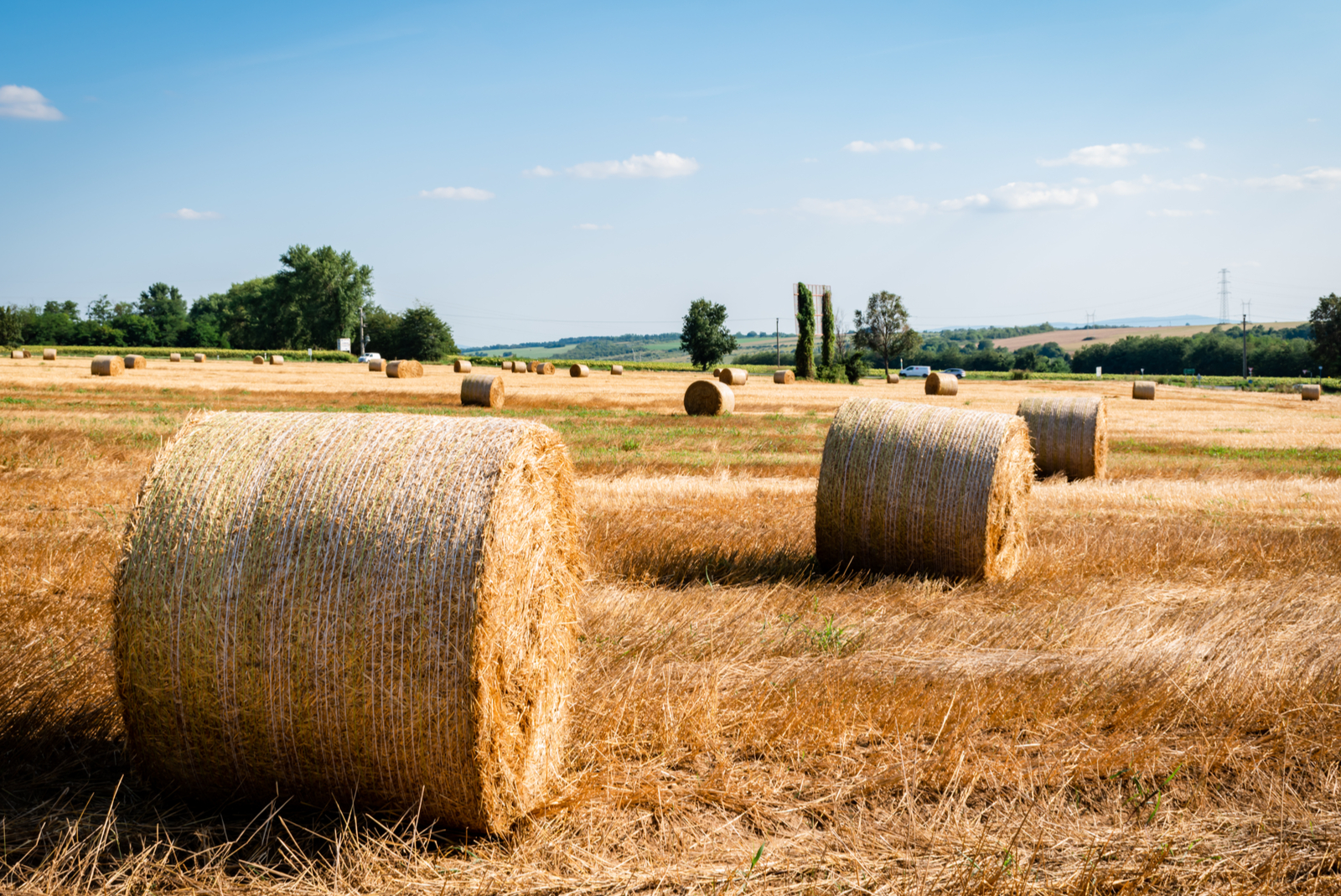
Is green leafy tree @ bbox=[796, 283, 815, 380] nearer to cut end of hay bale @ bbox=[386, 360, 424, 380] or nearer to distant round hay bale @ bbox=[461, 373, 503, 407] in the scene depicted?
cut end of hay bale @ bbox=[386, 360, 424, 380]

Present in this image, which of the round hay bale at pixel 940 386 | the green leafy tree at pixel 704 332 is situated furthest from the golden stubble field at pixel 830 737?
the green leafy tree at pixel 704 332

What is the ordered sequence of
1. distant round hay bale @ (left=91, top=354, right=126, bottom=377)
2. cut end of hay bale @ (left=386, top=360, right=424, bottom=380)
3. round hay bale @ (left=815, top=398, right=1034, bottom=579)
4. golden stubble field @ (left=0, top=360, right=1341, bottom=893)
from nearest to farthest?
golden stubble field @ (left=0, top=360, right=1341, bottom=893)
round hay bale @ (left=815, top=398, right=1034, bottom=579)
distant round hay bale @ (left=91, top=354, right=126, bottom=377)
cut end of hay bale @ (left=386, top=360, right=424, bottom=380)

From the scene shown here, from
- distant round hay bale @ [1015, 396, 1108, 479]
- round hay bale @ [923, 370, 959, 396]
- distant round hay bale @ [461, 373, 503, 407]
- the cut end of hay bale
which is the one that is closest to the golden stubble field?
distant round hay bale @ [1015, 396, 1108, 479]

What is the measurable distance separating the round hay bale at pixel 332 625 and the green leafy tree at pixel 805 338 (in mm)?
68163

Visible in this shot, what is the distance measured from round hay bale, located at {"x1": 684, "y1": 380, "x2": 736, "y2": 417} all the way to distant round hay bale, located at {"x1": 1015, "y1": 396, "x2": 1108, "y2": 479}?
13092mm

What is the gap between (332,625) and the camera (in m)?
3.77

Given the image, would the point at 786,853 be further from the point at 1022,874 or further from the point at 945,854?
the point at 1022,874

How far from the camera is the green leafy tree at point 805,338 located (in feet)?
237

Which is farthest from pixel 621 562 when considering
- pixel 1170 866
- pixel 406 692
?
pixel 1170 866

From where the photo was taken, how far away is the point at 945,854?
3848 mm

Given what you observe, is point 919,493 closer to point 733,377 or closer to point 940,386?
point 940,386

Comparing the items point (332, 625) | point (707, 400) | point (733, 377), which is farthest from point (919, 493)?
point (733, 377)

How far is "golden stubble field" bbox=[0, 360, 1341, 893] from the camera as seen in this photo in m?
3.70

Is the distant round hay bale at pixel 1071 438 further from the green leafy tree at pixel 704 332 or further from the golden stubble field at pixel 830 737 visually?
the green leafy tree at pixel 704 332
